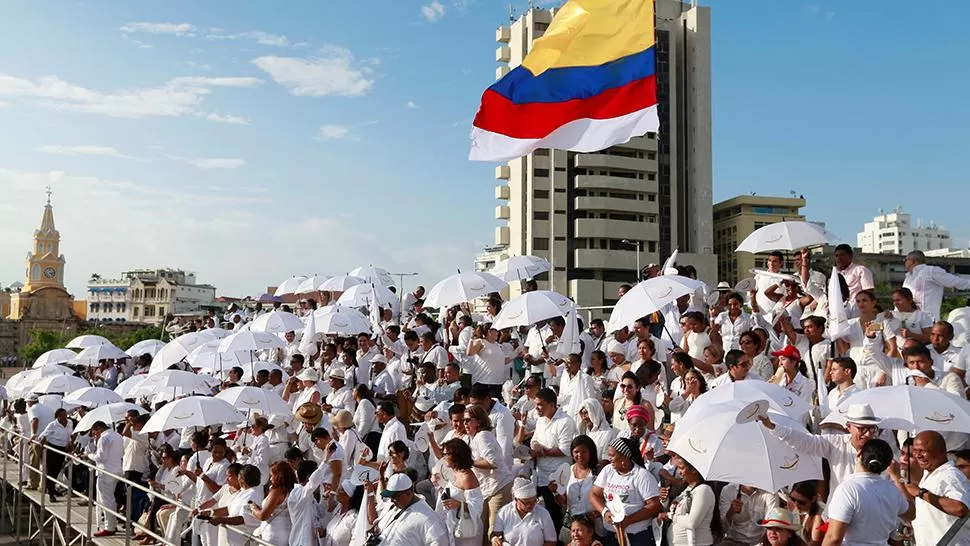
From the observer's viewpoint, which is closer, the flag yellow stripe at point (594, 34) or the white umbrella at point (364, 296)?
the flag yellow stripe at point (594, 34)

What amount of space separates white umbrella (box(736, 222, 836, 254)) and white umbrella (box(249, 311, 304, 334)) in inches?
325

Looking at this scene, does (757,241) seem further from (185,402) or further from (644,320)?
(185,402)

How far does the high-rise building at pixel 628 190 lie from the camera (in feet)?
212

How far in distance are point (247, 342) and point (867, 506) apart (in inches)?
420

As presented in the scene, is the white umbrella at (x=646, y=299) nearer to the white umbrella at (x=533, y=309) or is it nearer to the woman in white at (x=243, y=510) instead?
the white umbrella at (x=533, y=309)

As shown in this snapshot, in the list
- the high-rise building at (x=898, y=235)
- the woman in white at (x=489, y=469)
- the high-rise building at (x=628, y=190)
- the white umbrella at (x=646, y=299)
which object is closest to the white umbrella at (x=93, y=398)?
the woman in white at (x=489, y=469)

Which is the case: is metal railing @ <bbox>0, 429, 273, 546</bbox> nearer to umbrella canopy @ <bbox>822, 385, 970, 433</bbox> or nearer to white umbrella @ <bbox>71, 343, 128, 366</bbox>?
white umbrella @ <bbox>71, 343, 128, 366</bbox>

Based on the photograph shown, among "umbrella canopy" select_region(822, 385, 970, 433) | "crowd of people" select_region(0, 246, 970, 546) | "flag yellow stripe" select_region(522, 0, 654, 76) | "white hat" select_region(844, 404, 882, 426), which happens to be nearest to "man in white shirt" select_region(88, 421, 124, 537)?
"crowd of people" select_region(0, 246, 970, 546)

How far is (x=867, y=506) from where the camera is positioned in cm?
501

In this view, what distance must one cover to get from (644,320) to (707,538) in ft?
17.0

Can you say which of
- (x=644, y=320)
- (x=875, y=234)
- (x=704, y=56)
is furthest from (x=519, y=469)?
(x=875, y=234)

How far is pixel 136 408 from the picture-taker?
42.3 feet

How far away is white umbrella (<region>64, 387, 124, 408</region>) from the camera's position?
46.9ft

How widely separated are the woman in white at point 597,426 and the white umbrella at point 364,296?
29.0 feet
